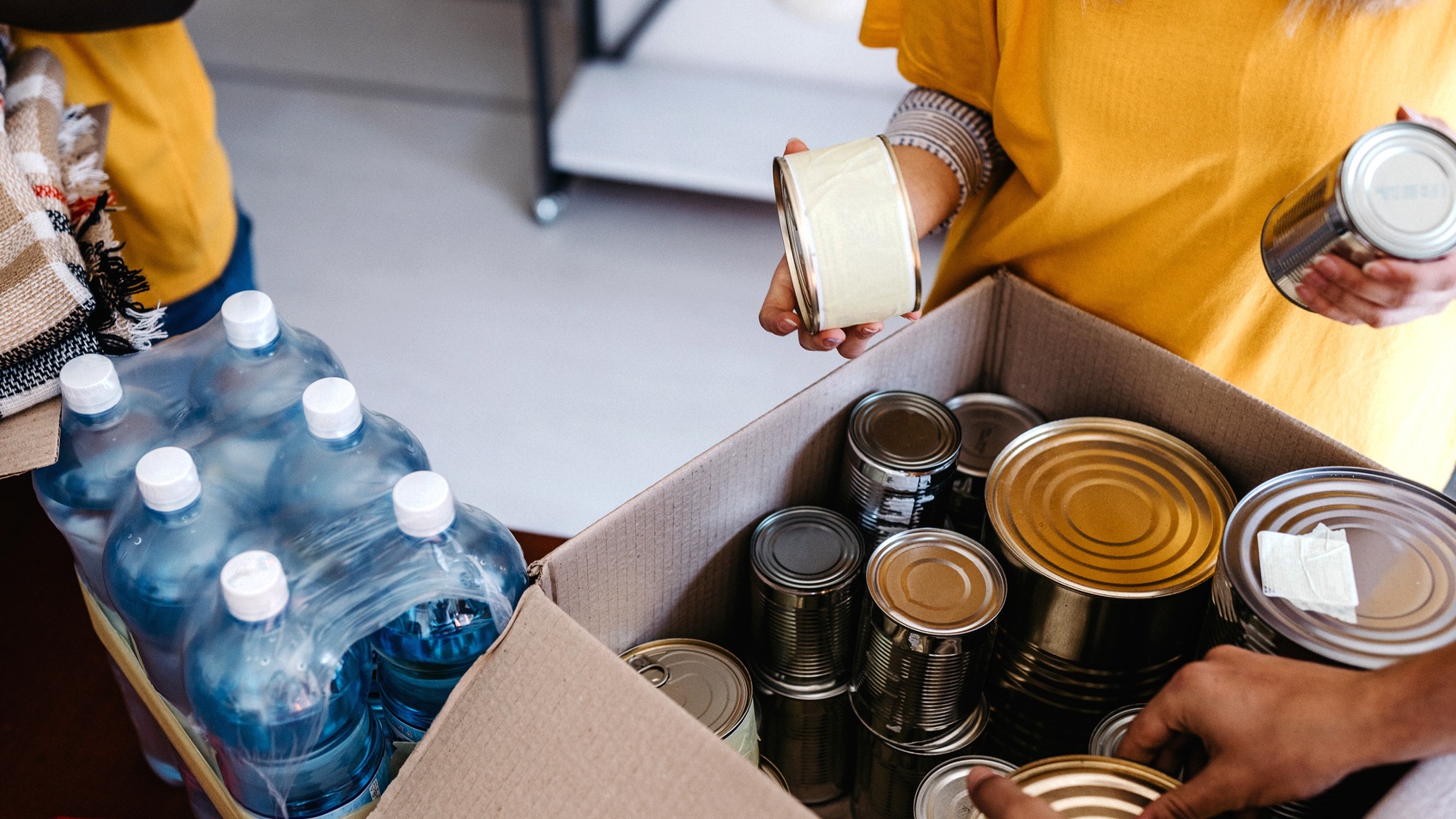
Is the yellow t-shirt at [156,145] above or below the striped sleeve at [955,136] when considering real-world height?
below

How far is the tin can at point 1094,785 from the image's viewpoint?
64 cm

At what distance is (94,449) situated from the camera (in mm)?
804

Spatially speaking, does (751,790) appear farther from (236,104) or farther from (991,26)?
(236,104)

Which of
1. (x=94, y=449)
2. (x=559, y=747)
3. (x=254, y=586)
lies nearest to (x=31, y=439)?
(x=94, y=449)

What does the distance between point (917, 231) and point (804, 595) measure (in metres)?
0.37

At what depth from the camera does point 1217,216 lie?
92 cm

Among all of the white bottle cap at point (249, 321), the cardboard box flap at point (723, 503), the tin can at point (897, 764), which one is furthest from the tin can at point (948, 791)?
the white bottle cap at point (249, 321)

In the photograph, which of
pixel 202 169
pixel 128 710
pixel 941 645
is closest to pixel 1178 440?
pixel 941 645

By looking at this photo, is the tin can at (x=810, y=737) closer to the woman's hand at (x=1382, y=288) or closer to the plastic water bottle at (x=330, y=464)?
the plastic water bottle at (x=330, y=464)

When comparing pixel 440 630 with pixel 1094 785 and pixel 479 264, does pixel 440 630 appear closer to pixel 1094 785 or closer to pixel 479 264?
pixel 1094 785

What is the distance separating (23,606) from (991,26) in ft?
3.47

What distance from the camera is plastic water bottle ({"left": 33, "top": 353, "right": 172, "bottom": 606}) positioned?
0.78 metres

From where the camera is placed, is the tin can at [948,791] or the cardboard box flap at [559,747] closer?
the cardboard box flap at [559,747]

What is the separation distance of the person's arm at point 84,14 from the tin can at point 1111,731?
1.19 meters
